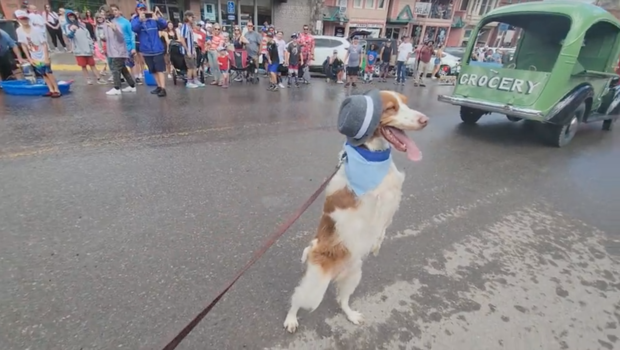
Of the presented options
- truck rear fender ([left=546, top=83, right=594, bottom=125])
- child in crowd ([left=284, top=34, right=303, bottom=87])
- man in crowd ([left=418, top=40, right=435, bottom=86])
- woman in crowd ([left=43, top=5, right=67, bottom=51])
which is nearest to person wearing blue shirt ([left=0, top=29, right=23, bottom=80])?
woman in crowd ([left=43, top=5, right=67, bottom=51])

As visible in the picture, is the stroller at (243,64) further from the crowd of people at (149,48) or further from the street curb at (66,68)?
the street curb at (66,68)

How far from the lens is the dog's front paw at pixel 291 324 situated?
2094 millimetres

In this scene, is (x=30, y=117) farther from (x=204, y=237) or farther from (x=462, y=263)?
(x=462, y=263)

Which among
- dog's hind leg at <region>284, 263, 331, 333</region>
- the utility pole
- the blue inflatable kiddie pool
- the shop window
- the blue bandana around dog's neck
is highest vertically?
the utility pole

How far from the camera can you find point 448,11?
117 ft

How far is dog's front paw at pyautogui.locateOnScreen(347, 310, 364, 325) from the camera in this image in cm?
218

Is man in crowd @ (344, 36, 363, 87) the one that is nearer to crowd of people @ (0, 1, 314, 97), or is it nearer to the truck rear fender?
crowd of people @ (0, 1, 314, 97)

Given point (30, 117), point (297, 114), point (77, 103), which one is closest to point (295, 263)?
point (297, 114)

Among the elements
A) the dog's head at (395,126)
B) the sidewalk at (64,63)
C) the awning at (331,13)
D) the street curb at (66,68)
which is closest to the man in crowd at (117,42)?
the street curb at (66,68)

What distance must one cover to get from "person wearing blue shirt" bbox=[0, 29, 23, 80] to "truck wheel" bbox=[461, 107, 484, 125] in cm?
1130

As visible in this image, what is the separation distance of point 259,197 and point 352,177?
7.15 ft

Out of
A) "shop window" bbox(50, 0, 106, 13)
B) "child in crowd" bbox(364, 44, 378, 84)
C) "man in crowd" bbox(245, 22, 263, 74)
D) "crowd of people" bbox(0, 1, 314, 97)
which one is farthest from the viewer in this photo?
"shop window" bbox(50, 0, 106, 13)

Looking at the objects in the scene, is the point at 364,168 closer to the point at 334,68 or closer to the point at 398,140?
the point at 398,140

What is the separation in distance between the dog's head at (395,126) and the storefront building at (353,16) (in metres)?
29.4
